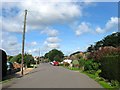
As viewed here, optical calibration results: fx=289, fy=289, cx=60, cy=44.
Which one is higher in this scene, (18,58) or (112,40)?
(112,40)

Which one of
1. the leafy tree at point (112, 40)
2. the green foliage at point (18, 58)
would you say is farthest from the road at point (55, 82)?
the leafy tree at point (112, 40)

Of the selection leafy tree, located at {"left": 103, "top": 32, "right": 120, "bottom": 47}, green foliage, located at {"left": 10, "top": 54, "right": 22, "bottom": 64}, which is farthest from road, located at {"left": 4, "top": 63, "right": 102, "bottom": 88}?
leafy tree, located at {"left": 103, "top": 32, "right": 120, "bottom": 47}

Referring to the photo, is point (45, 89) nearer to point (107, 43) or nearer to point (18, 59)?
point (18, 59)

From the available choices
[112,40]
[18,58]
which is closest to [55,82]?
[18,58]

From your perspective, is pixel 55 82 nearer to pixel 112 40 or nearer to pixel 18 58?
pixel 18 58

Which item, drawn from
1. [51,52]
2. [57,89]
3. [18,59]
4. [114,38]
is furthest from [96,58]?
[51,52]

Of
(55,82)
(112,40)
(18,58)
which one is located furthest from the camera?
(112,40)

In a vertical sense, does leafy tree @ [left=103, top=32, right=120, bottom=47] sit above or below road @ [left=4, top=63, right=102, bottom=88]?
above

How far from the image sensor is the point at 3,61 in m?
27.8

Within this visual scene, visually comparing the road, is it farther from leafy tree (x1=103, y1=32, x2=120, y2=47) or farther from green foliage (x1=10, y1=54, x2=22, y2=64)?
leafy tree (x1=103, y1=32, x2=120, y2=47)

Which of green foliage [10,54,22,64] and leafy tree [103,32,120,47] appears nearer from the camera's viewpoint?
green foliage [10,54,22,64]

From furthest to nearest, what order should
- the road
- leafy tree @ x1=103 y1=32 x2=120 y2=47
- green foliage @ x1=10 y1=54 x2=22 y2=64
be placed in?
leafy tree @ x1=103 y1=32 x2=120 y2=47 → green foliage @ x1=10 y1=54 x2=22 y2=64 → the road

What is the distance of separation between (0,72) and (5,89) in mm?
10623

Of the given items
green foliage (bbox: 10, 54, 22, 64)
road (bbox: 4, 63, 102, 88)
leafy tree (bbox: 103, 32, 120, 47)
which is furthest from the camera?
leafy tree (bbox: 103, 32, 120, 47)
